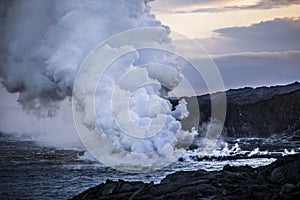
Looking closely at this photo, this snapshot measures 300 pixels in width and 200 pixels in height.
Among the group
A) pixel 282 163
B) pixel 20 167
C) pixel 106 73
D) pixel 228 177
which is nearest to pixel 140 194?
pixel 228 177

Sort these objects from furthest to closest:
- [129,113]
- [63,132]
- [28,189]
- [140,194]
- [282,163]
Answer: [63,132], [129,113], [28,189], [282,163], [140,194]

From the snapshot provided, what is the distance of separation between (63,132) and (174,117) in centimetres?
5640

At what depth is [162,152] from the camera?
173 ft

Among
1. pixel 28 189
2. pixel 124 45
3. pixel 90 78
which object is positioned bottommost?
pixel 28 189

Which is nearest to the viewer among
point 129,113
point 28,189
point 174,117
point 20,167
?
point 28,189

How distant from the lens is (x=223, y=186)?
2375cm

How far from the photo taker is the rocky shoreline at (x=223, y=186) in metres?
22.6

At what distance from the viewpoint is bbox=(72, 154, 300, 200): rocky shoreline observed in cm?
2259

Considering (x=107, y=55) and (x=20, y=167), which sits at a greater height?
(x=107, y=55)

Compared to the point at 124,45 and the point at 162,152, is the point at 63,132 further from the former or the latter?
the point at 162,152

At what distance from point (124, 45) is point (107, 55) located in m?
3.72

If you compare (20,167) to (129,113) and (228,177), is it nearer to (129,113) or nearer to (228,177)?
(129,113)

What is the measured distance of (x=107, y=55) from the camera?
206ft

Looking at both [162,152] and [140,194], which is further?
[162,152]
